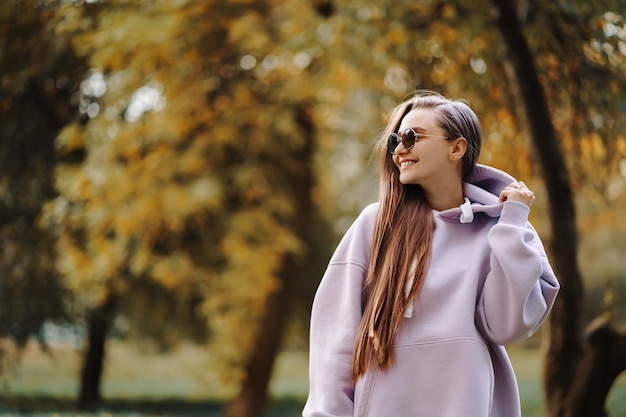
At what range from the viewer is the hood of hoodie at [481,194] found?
235 cm

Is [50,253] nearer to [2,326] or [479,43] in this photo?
[2,326]

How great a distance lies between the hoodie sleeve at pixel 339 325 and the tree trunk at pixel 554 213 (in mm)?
3595

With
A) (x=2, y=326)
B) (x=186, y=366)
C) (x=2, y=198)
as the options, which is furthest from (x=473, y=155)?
(x=186, y=366)

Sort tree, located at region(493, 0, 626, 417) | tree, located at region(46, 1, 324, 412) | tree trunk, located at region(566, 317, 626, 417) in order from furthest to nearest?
tree, located at region(46, 1, 324, 412) < tree trunk, located at region(566, 317, 626, 417) < tree, located at region(493, 0, 626, 417)

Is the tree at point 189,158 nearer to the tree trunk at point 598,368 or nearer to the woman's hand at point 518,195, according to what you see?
the tree trunk at point 598,368

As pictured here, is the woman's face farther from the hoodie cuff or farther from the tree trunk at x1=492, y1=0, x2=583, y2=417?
the tree trunk at x1=492, y1=0, x2=583, y2=417

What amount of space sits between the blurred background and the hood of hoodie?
137 inches

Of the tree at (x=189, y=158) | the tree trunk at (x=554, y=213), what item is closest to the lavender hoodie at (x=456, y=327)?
the tree trunk at (x=554, y=213)

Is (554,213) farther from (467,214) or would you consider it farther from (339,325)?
(339,325)

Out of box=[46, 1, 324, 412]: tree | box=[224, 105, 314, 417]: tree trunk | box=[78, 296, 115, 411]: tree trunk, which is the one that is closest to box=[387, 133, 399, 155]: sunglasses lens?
box=[46, 1, 324, 412]: tree

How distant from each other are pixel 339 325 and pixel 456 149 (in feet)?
1.93

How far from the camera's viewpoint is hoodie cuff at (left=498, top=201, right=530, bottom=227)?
226cm

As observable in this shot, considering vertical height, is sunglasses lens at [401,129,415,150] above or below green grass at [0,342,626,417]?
above

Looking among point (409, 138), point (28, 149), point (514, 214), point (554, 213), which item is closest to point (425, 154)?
point (409, 138)
